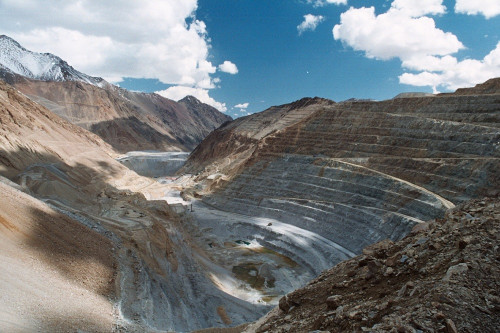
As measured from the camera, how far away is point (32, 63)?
435ft

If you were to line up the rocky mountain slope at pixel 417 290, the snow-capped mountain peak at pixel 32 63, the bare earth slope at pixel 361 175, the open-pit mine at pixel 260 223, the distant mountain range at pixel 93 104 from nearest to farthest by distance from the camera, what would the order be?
1. the rocky mountain slope at pixel 417 290
2. the open-pit mine at pixel 260 223
3. the bare earth slope at pixel 361 175
4. the distant mountain range at pixel 93 104
5. the snow-capped mountain peak at pixel 32 63

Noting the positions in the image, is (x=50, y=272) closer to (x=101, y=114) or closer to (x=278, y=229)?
(x=278, y=229)

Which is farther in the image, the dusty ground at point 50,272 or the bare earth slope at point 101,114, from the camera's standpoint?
the bare earth slope at point 101,114

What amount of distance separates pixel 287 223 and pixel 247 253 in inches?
251

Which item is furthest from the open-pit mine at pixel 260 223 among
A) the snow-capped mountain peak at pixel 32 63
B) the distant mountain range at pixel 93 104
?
the snow-capped mountain peak at pixel 32 63

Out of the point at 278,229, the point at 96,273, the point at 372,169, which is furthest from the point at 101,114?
the point at 96,273

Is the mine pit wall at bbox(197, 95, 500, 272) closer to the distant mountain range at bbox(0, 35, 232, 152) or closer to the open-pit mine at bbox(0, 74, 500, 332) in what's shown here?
the open-pit mine at bbox(0, 74, 500, 332)

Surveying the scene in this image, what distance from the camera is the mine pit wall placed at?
26.8m

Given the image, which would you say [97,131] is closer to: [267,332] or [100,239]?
[100,239]

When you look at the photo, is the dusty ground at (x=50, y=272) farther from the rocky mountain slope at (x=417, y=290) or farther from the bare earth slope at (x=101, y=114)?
the bare earth slope at (x=101, y=114)

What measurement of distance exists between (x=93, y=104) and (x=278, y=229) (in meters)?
101

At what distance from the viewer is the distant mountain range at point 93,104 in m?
107

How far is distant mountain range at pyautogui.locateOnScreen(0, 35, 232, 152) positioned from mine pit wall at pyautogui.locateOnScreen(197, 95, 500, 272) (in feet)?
251

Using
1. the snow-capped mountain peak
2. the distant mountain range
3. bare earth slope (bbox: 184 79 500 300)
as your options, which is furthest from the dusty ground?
the snow-capped mountain peak
